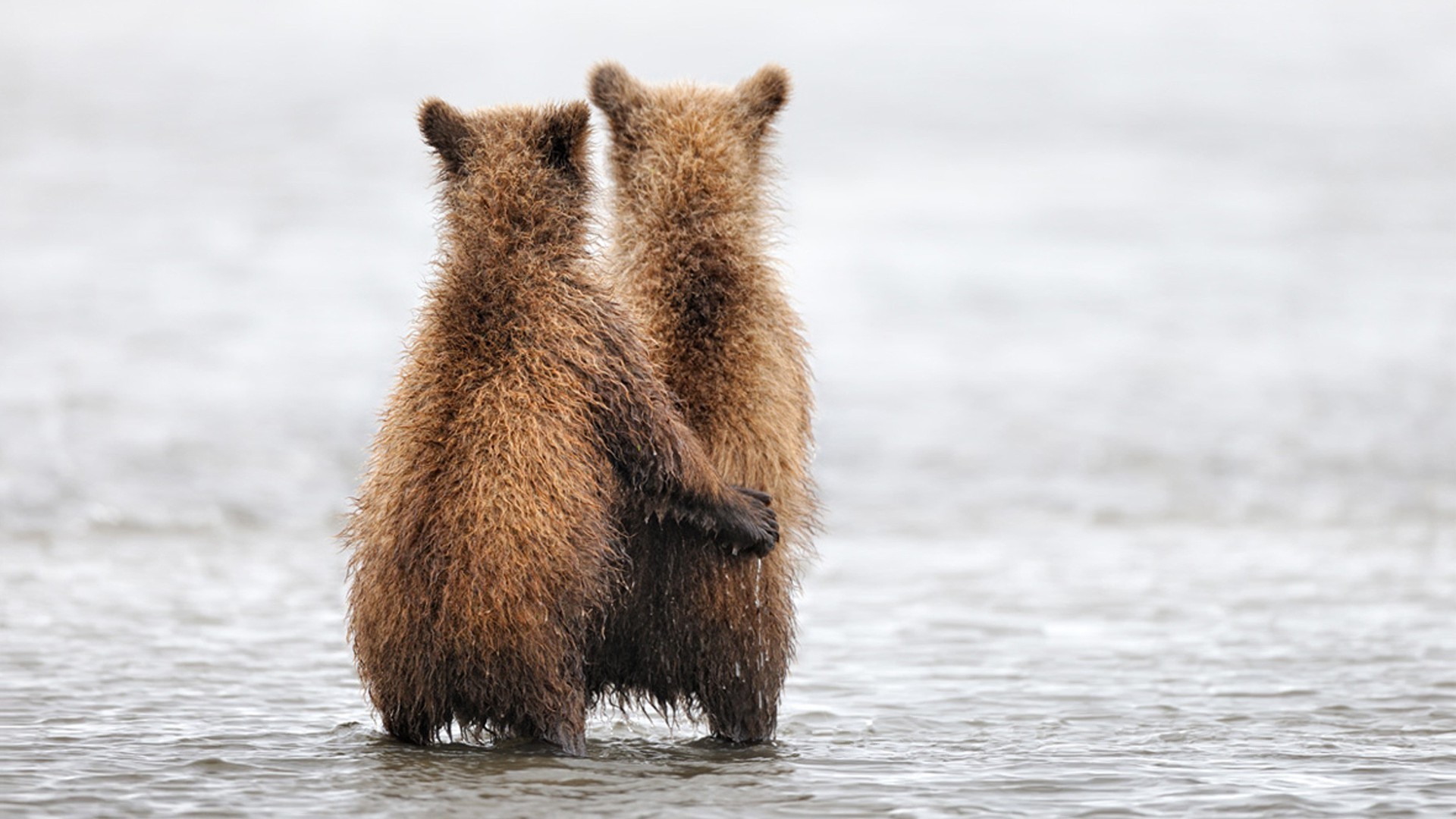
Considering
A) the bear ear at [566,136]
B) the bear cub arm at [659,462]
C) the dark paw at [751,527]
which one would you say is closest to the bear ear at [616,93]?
the bear ear at [566,136]

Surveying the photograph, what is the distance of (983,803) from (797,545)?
110 centimetres

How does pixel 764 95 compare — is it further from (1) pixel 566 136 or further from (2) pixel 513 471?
(2) pixel 513 471

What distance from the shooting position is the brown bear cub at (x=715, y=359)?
17.9ft

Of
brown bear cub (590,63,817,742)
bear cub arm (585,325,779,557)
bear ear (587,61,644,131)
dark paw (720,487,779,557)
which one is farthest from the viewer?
bear ear (587,61,644,131)

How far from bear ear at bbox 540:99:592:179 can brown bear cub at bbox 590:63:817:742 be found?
52 cm

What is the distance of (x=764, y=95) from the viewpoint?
6000 millimetres

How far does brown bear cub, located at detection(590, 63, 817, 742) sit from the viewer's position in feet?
17.9

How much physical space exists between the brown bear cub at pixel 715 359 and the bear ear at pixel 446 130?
0.70 metres

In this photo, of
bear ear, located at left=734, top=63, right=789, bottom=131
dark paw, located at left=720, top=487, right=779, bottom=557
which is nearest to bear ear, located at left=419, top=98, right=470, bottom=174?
bear ear, located at left=734, top=63, right=789, bottom=131

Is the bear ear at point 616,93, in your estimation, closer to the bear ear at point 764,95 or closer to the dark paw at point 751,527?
the bear ear at point 764,95

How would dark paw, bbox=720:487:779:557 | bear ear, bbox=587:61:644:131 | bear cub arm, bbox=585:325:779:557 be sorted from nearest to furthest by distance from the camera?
bear cub arm, bbox=585:325:779:557 < dark paw, bbox=720:487:779:557 < bear ear, bbox=587:61:644:131

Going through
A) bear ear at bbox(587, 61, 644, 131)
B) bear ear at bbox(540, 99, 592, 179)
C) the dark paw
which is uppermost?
bear ear at bbox(587, 61, 644, 131)

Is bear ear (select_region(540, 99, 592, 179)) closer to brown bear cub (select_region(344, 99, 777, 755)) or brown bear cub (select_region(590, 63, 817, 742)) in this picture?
brown bear cub (select_region(344, 99, 777, 755))

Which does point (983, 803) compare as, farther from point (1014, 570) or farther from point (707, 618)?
point (1014, 570)
